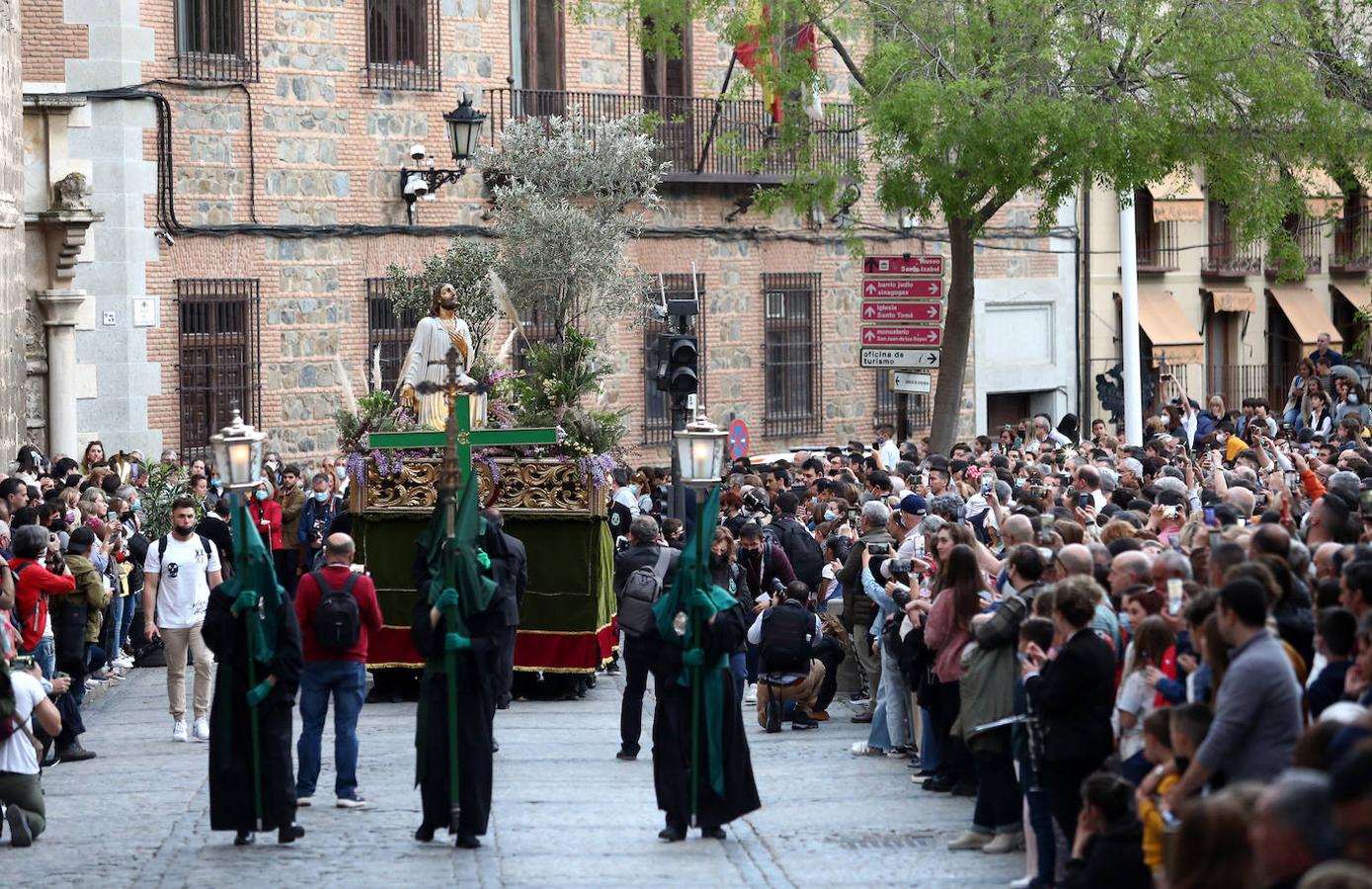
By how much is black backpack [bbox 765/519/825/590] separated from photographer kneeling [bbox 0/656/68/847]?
6.71 meters

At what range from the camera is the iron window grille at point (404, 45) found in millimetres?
27188

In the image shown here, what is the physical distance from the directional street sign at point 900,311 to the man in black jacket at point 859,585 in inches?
269

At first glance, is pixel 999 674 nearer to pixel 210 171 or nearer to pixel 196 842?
pixel 196 842

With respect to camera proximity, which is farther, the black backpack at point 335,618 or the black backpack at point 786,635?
the black backpack at point 786,635

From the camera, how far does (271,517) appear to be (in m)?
20.2

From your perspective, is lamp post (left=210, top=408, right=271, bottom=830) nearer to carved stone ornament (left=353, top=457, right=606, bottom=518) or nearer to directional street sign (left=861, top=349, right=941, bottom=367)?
carved stone ornament (left=353, top=457, right=606, bottom=518)

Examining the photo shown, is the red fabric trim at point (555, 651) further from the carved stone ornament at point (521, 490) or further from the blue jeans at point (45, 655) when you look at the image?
the blue jeans at point (45, 655)

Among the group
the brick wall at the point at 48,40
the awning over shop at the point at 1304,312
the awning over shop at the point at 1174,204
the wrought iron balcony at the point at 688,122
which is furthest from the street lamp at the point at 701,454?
the awning over shop at the point at 1304,312

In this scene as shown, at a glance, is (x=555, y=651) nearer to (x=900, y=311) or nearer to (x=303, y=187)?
(x=900, y=311)

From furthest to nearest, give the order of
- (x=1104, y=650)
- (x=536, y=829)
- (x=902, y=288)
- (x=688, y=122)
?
1. (x=688, y=122)
2. (x=902, y=288)
3. (x=536, y=829)
4. (x=1104, y=650)

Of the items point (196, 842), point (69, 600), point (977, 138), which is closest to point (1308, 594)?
point (196, 842)

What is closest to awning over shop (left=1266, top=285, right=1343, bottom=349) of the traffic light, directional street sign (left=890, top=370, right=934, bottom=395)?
directional street sign (left=890, top=370, right=934, bottom=395)

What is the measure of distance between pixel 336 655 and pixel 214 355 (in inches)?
550

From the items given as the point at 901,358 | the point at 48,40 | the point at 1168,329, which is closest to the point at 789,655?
the point at 901,358
